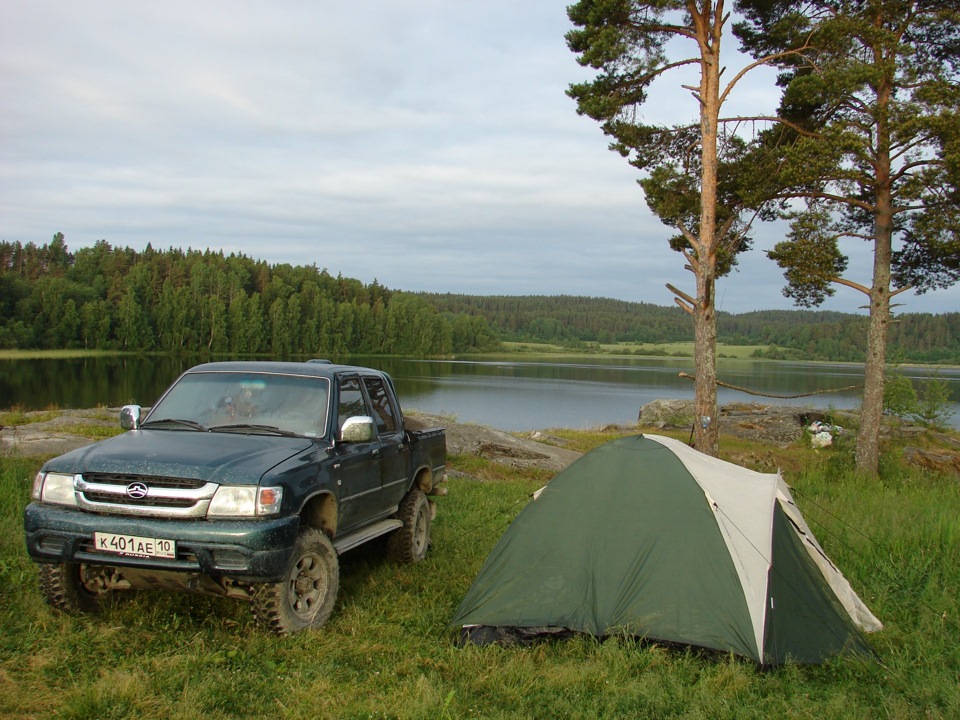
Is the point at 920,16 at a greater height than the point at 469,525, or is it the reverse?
the point at 920,16

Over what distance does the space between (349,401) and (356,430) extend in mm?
863

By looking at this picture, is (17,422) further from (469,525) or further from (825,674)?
(825,674)

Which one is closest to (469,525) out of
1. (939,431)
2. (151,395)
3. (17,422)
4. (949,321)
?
(17,422)

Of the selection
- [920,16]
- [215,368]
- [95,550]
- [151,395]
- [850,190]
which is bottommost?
[151,395]

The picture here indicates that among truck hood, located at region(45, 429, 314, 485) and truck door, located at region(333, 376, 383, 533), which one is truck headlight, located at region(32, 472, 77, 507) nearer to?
truck hood, located at region(45, 429, 314, 485)

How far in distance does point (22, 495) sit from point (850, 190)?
48.2ft

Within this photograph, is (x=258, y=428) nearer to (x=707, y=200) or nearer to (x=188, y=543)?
(x=188, y=543)

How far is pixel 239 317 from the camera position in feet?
291

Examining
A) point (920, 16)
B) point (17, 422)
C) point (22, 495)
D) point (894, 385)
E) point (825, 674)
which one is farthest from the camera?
point (894, 385)

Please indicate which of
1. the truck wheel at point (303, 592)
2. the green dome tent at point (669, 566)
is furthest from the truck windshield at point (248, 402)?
the green dome tent at point (669, 566)

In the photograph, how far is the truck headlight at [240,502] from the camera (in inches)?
192

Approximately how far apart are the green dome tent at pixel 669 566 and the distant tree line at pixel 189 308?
84.6 meters

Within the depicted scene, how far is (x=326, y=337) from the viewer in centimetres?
9344

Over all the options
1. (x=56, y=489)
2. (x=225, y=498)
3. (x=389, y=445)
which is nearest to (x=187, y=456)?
(x=225, y=498)
